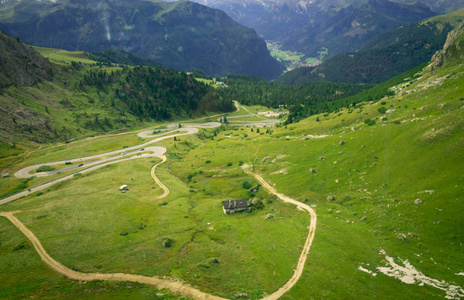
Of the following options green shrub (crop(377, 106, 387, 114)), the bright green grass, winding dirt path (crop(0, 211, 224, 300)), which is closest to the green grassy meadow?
the bright green grass

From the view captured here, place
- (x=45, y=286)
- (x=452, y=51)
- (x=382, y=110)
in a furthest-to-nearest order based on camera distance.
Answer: (x=452, y=51) → (x=382, y=110) → (x=45, y=286)

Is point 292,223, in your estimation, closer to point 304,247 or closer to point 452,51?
point 304,247

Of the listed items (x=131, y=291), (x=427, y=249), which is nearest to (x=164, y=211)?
(x=131, y=291)

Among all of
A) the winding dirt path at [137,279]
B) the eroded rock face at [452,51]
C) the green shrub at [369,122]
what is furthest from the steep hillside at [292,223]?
the eroded rock face at [452,51]

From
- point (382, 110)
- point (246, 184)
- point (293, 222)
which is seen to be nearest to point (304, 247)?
point (293, 222)

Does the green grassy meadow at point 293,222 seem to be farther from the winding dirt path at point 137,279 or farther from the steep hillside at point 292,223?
the winding dirt path at point 137,279

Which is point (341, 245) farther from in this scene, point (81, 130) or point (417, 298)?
point (81, 130)
